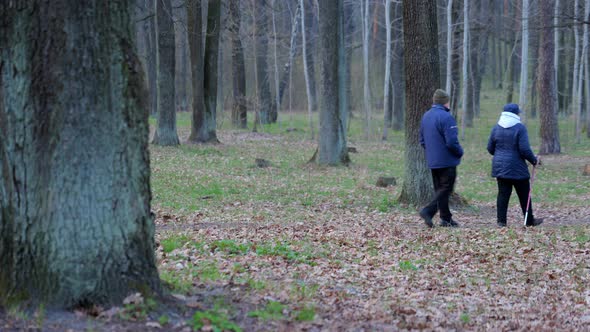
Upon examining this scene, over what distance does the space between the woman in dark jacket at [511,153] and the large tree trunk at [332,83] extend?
27.7 feet

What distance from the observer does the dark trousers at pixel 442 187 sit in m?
10.1

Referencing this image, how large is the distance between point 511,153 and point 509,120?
0.50 m

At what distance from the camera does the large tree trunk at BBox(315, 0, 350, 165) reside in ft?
60.0

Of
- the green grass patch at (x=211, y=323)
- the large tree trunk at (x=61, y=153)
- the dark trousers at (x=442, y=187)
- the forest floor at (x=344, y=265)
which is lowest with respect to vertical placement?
the forest floor at (x=344, y=265)

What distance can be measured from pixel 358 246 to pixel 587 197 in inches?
324

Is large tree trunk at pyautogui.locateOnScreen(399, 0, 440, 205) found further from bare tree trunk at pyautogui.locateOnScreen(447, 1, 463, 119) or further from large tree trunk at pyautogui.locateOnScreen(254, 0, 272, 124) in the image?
large tree trunk at pyautogui.locateOnScreen(254, 0, 272, 124)

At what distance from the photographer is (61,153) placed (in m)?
4.58

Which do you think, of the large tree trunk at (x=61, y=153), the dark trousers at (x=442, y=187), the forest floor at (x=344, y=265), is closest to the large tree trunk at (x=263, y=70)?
the forest floor at (x=344, y=265)

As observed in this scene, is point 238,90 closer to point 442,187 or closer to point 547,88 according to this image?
point 547,88

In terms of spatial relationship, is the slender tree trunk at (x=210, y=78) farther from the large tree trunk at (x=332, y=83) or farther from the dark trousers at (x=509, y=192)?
the dark trousers at (x=509, y=192)

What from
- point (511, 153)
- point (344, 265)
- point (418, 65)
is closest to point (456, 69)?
point (418, 65)

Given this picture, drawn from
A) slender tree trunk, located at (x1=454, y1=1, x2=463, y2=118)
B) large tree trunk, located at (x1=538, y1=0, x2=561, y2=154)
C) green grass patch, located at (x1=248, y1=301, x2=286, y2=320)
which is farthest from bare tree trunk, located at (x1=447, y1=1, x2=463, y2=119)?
green grass patch, located at (x1=248, y1=301, x2=286, y2=320)

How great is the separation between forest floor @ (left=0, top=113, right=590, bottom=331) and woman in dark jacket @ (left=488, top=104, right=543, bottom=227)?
0.70 meters

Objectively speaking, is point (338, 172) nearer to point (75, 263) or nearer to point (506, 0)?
point (75, 263)
